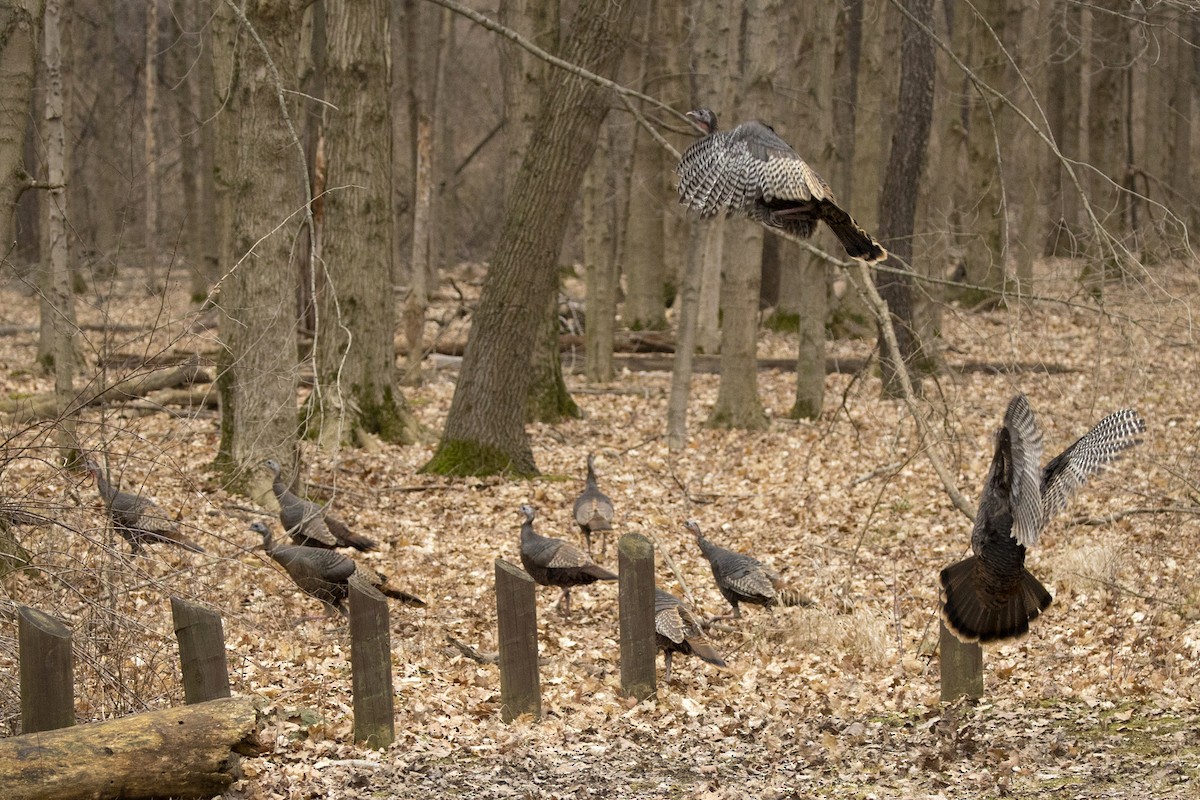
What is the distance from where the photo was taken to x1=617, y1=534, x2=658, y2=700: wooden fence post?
6805 mm

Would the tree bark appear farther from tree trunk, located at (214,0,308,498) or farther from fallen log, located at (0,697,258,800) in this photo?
fallen log, located at (0,697,258,800)

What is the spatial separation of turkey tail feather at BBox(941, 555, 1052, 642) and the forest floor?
58 centimetres

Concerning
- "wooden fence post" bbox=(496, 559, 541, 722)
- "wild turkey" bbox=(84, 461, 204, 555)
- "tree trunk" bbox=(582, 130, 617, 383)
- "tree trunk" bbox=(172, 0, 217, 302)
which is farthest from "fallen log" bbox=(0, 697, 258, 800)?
"tree trunk" bbox=(172, 0, 217, 302)

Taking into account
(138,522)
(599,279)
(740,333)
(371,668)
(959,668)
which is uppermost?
(599,279)

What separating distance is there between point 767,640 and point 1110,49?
26.4m

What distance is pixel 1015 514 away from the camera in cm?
554

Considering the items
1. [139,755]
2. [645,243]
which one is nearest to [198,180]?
[645,243]

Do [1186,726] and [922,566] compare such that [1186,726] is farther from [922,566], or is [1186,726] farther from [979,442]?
[979,442]

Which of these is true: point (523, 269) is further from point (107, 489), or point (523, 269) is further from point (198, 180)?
point (198, 180)

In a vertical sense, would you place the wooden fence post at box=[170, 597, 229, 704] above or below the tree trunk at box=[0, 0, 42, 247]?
below

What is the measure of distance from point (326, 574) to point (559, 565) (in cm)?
166

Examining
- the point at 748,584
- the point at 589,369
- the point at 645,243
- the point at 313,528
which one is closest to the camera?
the point at 748,584

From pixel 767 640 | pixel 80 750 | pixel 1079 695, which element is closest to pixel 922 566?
pixel 767 640

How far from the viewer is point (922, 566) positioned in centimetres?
1002
